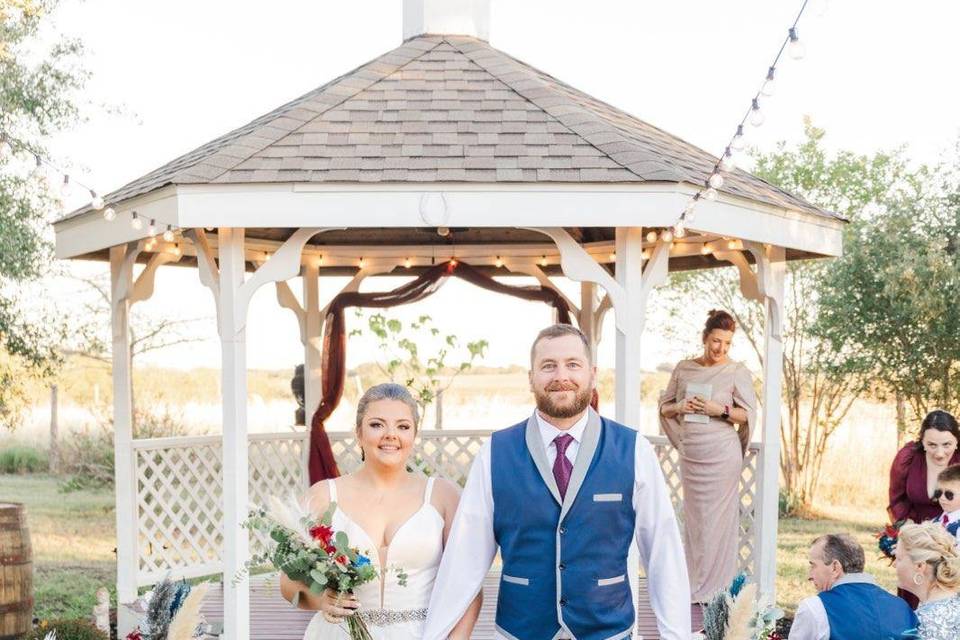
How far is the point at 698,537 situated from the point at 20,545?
494cm

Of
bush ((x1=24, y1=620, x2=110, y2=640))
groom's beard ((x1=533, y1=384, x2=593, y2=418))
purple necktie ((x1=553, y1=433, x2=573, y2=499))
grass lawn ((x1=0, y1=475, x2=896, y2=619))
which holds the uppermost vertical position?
groom's beard ((x1=533, y1=384, x2=593, y2=418))

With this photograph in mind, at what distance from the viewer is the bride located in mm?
3785

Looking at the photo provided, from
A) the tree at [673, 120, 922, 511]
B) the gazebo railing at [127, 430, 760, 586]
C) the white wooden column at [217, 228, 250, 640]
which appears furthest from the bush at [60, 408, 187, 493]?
the white wooden column at [217, 228, 250, 640]

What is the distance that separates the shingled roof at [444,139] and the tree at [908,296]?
588cm

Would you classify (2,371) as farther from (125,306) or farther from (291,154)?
(291,154)

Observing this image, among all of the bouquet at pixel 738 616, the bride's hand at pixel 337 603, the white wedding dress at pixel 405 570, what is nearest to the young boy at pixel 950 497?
the bouquet at pixel 738 616

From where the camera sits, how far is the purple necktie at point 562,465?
3.39m

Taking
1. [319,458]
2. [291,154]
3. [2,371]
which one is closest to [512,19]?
[2,371]

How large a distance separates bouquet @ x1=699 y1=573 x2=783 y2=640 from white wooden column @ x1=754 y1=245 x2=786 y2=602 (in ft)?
12.1

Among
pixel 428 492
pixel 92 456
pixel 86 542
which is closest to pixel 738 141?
pixel 428 492

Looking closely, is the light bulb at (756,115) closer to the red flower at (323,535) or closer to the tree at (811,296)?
the red flower at (323,535)

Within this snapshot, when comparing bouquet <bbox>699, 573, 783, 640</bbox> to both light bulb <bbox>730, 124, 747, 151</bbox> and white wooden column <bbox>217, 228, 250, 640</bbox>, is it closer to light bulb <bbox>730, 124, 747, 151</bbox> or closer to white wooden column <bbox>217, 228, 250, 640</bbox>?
light bulb <bbox>730, 124, 747, 151</bbox>

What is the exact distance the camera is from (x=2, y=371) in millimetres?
11945

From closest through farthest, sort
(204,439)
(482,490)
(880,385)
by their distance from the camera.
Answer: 1. (482,490)
2. (204,439)
3. (880,385)
